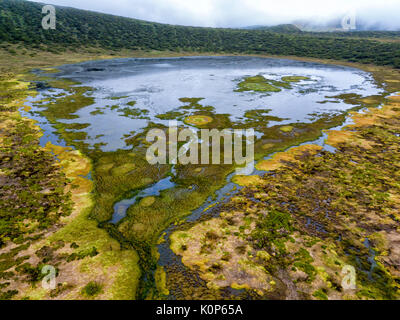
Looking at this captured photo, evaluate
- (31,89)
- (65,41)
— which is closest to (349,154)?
(31,89)

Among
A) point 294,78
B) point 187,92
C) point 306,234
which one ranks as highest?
point 294,78

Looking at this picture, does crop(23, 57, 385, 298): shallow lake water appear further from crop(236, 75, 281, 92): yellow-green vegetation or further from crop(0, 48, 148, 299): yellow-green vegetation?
crop(0, 48, 148, 299): yellow-green vegetation

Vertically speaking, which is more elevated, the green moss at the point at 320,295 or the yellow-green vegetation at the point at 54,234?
the yellow-green vegetation at the point at 54,234

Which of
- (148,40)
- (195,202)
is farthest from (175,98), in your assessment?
(148,40)

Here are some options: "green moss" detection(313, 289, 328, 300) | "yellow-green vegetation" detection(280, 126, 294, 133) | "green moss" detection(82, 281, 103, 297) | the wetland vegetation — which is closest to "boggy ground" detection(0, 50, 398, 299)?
"green moss" detection(82, 281, 103, 297)

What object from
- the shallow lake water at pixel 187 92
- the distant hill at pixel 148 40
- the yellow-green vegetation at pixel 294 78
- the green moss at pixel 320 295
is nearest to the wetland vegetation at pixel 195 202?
the green moss at pixel 320 295

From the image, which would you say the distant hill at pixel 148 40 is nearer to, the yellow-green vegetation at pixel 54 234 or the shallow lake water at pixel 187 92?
the shallow lake water at pixel 187 92

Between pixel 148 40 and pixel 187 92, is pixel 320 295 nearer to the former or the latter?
pixel 187 92

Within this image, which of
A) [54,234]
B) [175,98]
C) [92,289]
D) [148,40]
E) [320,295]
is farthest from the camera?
[148,40]
